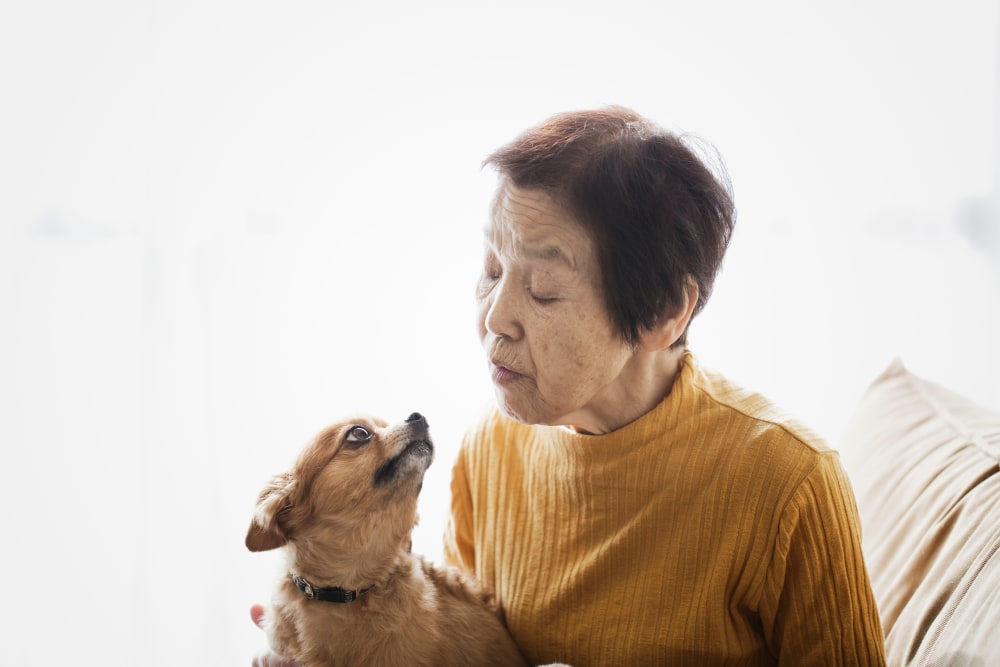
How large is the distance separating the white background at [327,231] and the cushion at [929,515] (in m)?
0.87

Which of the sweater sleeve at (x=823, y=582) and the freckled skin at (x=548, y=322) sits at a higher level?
the freckled skin at (x=548, y=322)

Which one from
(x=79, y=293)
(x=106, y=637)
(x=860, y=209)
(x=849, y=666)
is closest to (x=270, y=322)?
(x=79, y=293)

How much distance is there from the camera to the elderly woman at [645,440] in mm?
961

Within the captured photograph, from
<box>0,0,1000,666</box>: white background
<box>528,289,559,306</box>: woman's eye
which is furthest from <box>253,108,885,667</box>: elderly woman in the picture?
<box>0,0,1000,666</box>: white background

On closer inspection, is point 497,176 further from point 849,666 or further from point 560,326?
point 849,666

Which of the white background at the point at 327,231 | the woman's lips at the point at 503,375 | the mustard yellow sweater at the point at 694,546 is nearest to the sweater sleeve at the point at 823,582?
the mustard yellow sweater at the point at 694,546

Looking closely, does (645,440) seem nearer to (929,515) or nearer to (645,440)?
(645,440)

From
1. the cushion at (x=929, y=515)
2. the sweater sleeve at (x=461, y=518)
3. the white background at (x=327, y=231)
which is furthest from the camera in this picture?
the white background at (x=327, y=231)

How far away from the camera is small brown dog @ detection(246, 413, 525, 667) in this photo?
3.53ft

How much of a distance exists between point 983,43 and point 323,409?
6.70 ft

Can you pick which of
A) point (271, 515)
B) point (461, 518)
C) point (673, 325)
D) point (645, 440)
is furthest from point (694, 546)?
point (271, 515)

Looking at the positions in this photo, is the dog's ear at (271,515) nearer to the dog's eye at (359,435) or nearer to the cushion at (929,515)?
the dog's eye at (359,435)

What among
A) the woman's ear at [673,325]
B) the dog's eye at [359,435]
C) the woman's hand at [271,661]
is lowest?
the woman's hand at [271,661]

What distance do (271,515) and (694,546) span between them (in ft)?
1.91
